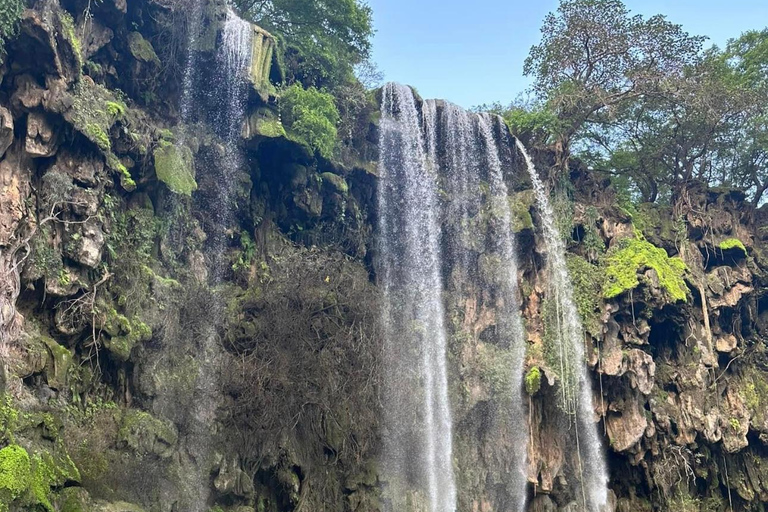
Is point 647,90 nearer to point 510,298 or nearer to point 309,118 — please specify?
point 510,298

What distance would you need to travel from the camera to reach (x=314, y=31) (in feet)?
59.1

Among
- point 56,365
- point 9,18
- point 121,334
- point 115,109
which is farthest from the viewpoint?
point 115,109

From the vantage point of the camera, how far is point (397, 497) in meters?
13.4

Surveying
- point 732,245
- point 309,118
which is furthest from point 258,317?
point 732,245

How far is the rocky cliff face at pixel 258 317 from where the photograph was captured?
10.1 meters

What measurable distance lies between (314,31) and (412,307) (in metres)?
8.81

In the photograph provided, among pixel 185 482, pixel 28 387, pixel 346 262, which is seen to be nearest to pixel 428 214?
pixel 346 262

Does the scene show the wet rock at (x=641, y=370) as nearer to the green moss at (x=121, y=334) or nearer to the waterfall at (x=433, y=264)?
the waterfall at (x=433, y=264)

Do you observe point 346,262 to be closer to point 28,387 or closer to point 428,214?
point 428,214

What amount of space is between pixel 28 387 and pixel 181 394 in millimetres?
3145

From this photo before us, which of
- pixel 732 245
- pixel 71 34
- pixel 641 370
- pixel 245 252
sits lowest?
pixel 641 370

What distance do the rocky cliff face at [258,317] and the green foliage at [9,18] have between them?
0.28 metres

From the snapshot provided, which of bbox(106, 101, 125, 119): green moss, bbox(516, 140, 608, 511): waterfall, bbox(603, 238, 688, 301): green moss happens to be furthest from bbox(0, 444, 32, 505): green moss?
bbox(603, 238, 688, 301): green moss

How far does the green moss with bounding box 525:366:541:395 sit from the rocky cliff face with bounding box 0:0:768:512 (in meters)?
0.05
